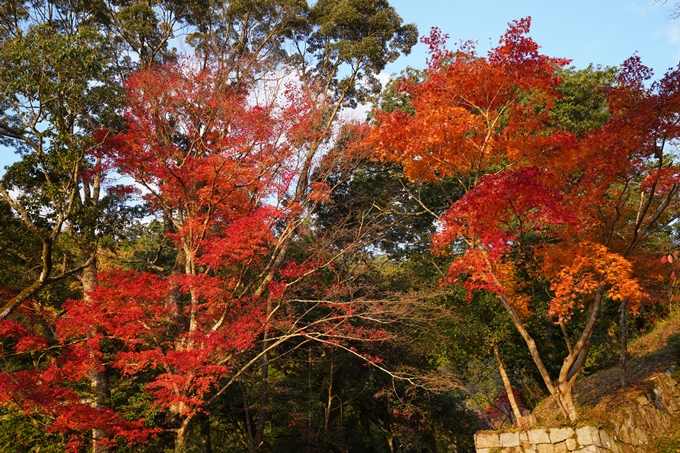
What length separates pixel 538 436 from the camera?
7867mm

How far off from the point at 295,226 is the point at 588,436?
730cm

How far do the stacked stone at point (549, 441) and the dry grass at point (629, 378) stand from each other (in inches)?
8.3

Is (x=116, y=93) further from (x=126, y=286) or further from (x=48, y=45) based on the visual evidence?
(x=126, y=286)

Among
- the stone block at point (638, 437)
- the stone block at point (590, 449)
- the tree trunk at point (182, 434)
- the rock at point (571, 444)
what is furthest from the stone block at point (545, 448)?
the tree trunk at point (182, 434)

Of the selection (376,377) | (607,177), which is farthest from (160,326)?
(607,177)

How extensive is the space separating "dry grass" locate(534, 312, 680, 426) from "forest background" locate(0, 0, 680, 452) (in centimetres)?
62

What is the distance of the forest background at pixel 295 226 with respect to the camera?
26.1 feet

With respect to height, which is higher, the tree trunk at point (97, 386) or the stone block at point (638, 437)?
the tree trunk at point (97, 386)

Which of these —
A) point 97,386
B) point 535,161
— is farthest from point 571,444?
point 97,386

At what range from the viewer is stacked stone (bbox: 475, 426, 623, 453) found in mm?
7363

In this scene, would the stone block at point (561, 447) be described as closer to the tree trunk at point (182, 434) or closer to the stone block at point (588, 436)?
the stone block at point (588, 436)

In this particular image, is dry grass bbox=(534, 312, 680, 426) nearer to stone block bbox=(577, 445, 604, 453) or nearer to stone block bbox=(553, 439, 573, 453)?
stone block bbox=(553, 439, 573, 453)

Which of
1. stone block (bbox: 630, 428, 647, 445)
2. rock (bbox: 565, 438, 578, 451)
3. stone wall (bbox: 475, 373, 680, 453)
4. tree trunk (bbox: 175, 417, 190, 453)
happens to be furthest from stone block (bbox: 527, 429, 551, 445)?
tree trunk (bbox: 175, 417, 190, 453)

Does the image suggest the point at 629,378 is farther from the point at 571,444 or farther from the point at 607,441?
the point at 571,444
